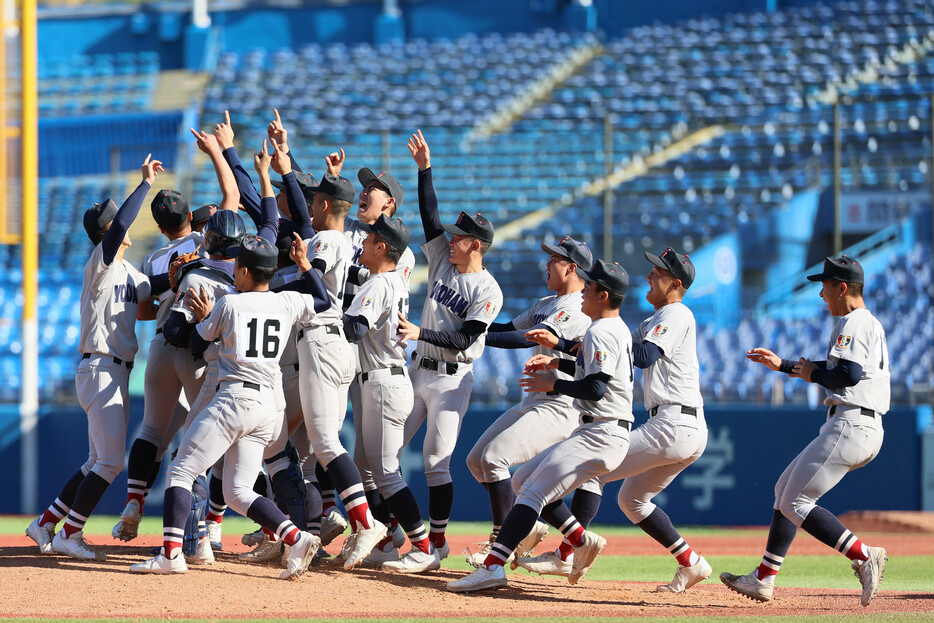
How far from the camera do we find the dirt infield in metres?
4.66

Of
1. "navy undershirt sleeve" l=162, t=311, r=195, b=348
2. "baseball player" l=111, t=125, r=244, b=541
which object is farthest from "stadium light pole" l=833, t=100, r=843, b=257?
"navy undershirt sleeve" l=162, t=311, r=195, b=348

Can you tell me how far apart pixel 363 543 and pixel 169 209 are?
76.8 inches

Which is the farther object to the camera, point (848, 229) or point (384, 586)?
point (848, 229)

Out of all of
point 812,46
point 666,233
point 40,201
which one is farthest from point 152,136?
point 812,46

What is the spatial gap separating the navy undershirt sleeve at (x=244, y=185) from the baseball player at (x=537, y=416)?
1.40 metres

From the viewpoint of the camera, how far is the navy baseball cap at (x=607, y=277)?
512 centimetres

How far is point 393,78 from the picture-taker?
24.2 meters

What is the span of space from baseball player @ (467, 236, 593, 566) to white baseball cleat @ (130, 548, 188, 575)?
1.43 m

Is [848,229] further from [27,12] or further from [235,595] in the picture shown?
[235,595]

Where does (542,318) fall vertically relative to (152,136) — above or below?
below

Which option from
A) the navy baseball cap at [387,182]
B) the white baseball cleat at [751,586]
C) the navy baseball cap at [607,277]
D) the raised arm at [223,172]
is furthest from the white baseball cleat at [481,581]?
the raised arm at [223,172]

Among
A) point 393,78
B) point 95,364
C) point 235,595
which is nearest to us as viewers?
point 235,595

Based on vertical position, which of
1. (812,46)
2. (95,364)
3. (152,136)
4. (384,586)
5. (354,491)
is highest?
(812,46)

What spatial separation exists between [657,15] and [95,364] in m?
22.8
